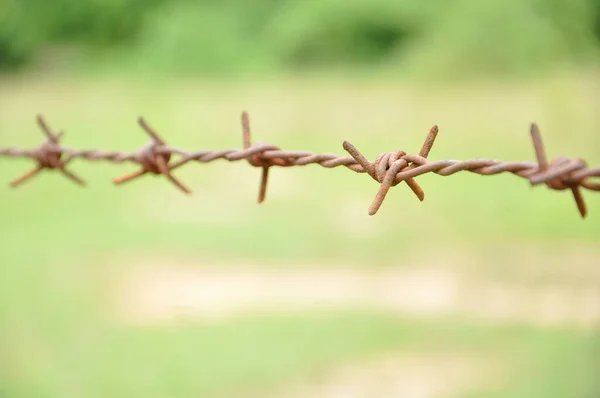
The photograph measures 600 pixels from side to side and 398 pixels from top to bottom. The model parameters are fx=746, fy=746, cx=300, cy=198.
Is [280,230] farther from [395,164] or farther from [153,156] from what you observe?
[395,164]

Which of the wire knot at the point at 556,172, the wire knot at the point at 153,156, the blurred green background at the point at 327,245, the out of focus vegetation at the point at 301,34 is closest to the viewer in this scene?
the wire knot at the point at 556,172

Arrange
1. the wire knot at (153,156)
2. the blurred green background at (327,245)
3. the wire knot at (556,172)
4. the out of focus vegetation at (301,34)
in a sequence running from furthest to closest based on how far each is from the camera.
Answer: the out of focus vegetation at (301,34) → the blurred green background at (327,245) → the wire knot at (153,156) → the wire knot at (556,172)

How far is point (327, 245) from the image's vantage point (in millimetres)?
5020

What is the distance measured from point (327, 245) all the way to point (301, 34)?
32.4 feet

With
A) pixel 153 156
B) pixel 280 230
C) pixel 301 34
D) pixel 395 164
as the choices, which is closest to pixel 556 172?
→ pixel 395 164

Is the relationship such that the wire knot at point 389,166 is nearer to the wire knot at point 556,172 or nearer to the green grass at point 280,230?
the wire knot at point 556,172

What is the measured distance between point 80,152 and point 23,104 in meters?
11.1

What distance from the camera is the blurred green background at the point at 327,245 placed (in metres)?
3.20

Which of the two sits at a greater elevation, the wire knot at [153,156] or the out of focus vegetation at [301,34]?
the out of focus vegetation at [301,34]

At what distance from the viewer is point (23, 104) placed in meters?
11.5

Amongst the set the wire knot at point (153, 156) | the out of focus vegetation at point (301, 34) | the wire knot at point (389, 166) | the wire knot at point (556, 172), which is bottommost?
the wire knot at point (556, 172)

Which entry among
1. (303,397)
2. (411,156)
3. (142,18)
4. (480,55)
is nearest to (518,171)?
(411,156)

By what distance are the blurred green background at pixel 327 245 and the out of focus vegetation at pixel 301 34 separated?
62 millimetres

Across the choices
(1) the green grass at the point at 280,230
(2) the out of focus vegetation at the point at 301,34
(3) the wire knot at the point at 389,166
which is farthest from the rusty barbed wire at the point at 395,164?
(2) the out of focus vegetation at the point at 301,34
